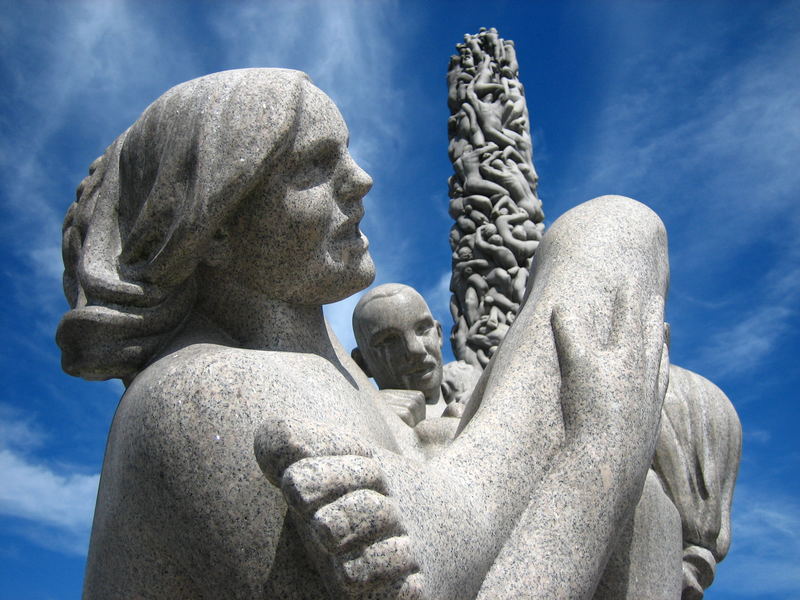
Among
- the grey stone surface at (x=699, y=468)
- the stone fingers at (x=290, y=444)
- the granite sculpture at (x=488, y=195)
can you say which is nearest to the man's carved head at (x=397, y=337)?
the grey stone surface at (x=699, y=468)

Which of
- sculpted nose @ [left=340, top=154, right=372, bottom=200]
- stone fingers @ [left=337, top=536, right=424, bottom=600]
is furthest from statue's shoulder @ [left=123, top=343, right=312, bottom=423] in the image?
sculpted nose @ [left=340, top=154, right=372, bottom=200]

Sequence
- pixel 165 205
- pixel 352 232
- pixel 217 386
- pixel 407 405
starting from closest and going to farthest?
1. pixel 217 386
2. pixel 165 205
3. pixel 352 232
4. pixel 407 405

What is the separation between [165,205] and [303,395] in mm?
807

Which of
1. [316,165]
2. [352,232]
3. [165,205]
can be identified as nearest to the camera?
[165,205]

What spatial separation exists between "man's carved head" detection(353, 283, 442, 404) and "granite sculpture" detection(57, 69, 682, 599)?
1.56 m

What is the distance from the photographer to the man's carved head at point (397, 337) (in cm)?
518

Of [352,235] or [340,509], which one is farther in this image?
[352,235]

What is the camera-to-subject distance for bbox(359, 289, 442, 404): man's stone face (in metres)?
5.18

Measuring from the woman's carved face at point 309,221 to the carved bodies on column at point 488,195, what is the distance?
13.8ft

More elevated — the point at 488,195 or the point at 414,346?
the point at 488,195

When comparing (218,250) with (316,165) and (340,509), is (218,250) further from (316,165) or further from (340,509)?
(340,509)

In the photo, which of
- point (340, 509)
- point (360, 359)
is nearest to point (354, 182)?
point (340, 509)

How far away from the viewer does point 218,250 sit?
10.0 ft

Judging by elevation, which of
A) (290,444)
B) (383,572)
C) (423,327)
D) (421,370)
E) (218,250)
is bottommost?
(383,572)
